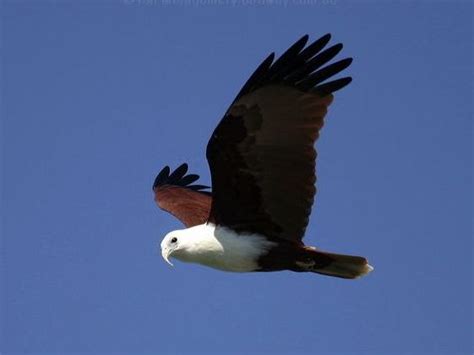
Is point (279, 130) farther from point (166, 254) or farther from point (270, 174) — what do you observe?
point (166, 254)

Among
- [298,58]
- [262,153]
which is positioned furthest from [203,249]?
[298,58]

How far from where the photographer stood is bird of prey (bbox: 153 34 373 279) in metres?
8.59

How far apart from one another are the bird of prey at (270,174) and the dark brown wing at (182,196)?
1.21 metres

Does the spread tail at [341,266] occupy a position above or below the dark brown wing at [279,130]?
below

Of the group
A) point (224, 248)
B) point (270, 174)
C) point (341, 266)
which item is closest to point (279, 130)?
point (270, 174)

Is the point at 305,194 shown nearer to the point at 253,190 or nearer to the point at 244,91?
the point at 253,190

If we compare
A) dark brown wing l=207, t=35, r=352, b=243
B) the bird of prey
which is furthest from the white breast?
dark brown wing l=207, t=35, r=352, b=243

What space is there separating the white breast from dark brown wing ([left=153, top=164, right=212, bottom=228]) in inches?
43.2

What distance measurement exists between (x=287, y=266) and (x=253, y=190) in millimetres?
747

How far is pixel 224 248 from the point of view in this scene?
29.3 feet

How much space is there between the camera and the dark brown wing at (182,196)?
34.4 ft

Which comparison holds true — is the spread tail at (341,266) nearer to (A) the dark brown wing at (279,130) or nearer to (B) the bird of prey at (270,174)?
(B) the bird of prey at (270,174)

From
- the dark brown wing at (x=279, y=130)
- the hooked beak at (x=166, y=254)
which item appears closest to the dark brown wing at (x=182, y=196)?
the hooked beak at (x=166, y=254)

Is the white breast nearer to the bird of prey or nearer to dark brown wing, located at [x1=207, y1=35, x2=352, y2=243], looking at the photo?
the bird of prey
